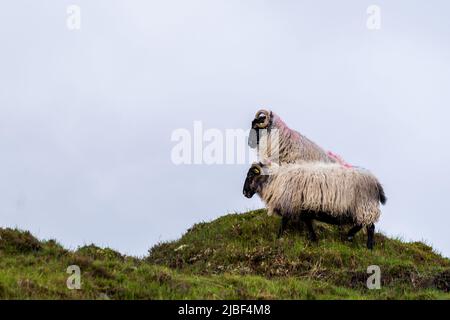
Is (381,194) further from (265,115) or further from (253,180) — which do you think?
(265,115)

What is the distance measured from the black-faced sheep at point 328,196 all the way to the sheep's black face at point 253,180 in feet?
1.99

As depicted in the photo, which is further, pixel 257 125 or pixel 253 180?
pixel 257 125

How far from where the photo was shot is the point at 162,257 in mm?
22906

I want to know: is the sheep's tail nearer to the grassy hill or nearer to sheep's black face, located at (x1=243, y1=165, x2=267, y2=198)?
the grassy hill

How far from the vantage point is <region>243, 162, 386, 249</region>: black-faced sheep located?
22.1 m

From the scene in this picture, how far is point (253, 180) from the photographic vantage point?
2380cm

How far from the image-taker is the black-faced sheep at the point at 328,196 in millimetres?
22109

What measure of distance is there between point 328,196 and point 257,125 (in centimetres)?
389

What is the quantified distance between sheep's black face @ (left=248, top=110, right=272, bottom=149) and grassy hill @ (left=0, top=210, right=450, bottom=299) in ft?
6.85

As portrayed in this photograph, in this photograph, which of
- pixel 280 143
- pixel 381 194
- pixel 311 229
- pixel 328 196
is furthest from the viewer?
pixel 280 143

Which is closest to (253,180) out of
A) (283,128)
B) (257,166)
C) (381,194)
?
(257,166)
